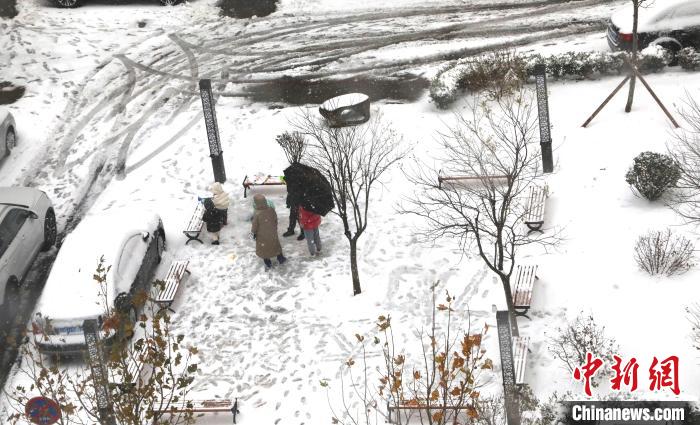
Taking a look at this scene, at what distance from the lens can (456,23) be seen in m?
24.1

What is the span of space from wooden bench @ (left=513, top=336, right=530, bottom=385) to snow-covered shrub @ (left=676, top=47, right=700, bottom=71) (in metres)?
9.04

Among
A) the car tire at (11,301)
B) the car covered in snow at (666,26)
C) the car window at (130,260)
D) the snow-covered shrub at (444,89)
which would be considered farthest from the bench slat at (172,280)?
the car covered in snow at (666,26)

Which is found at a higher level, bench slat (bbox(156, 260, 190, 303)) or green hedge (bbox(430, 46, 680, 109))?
green hedge (bbox(430, 46, 680, 109))

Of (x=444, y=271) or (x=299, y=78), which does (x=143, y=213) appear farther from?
(x=299, y=78)

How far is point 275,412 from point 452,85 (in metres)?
9.07

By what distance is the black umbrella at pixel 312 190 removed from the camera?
1558 cm

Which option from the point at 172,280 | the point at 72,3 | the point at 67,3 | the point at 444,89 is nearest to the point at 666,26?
the point at 444,89

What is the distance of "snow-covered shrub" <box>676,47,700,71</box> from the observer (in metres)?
19.3

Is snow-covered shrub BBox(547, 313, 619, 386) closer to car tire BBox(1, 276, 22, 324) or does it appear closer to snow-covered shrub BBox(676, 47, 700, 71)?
snow-covered shrub BBox(676, 47, 700, 71)

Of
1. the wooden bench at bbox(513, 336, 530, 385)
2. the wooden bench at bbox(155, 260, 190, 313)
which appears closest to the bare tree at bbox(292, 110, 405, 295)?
the wooden bench at bbox(155, 260, 190, 313)

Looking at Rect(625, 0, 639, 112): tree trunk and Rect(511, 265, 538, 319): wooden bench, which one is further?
Rect(625, 0, 639, 112): tree trunk

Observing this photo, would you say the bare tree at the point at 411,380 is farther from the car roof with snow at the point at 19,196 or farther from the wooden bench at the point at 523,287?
the car roof with snow at the point at 19,196

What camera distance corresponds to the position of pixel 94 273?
A: 14.5 meters

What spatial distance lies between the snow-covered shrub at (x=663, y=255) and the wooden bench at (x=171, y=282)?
7387 millimetres
